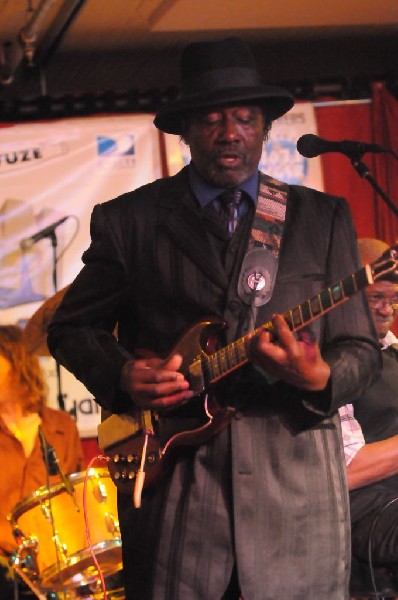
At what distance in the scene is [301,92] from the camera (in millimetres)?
7660

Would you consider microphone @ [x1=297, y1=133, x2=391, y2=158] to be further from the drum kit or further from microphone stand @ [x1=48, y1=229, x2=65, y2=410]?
microphone stand @ [x1=48, y1=229, x2=65, y2=410]

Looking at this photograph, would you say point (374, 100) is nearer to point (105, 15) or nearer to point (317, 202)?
point (105, 15)

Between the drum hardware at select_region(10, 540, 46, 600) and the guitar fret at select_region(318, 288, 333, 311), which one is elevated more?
the guitar fret at select_region(318, 288, 333, 311)

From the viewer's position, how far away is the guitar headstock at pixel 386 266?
2.15 meters

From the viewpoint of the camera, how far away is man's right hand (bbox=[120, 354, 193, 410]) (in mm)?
2393

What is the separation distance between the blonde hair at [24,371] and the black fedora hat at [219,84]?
3.47m

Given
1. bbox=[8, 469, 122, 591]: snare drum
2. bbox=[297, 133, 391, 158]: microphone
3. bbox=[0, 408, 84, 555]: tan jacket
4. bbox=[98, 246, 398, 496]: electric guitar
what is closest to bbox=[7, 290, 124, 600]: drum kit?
bbox=[8, 469, 122, 591]: snare drum

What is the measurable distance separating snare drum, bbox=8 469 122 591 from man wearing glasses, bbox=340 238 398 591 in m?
1.19

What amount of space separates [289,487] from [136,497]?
35 cm

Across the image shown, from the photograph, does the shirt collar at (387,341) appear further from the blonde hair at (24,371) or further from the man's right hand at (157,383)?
the blonde hair at (24,371)

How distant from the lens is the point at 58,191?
724 cm

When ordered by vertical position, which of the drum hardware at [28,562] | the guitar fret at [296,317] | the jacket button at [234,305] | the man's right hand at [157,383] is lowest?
the drum hardware at [28,562]

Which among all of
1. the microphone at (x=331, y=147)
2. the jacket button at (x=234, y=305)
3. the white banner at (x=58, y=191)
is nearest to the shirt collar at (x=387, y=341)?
the microphone at (x=331, y=147)

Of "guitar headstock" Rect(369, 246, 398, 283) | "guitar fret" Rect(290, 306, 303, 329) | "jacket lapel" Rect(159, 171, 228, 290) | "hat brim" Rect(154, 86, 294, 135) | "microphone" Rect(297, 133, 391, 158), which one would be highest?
"hat brim" Rect(154, 86, 294, 135)
